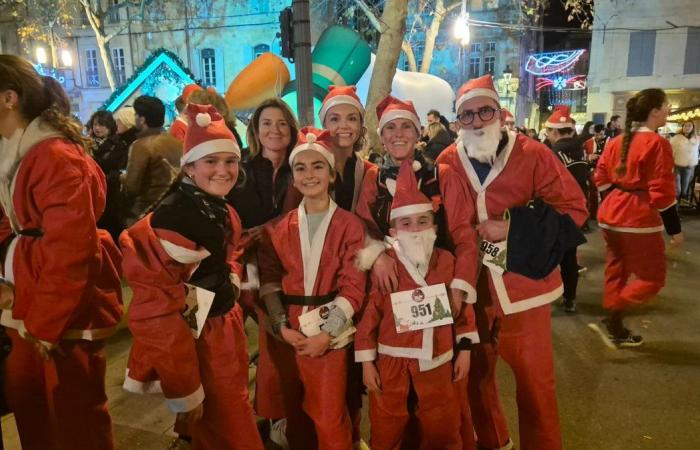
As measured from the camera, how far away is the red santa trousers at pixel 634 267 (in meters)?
4.00

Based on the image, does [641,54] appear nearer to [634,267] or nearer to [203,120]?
[634,267]

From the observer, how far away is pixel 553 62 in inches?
988

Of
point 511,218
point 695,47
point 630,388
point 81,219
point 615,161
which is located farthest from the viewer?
point 695,47

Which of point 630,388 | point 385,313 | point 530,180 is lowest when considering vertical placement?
point 630,388

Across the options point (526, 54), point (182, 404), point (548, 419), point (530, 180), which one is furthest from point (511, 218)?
point (526, 54)

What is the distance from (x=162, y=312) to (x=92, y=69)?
31128 millimetres

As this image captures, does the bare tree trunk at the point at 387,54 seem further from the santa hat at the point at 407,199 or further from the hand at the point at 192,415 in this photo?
the hand at the point at 192,415

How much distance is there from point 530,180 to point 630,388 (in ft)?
7.02

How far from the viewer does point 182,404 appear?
6.66ft

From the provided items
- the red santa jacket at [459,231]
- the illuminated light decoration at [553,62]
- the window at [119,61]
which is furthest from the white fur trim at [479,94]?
the window at [119,61]

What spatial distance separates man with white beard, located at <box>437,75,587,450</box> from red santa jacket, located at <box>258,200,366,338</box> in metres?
0.66

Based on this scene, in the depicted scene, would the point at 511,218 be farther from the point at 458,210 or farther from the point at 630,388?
the point at 630,388

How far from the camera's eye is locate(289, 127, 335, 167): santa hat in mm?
2461

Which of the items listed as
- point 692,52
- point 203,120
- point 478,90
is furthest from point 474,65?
point 203,120
